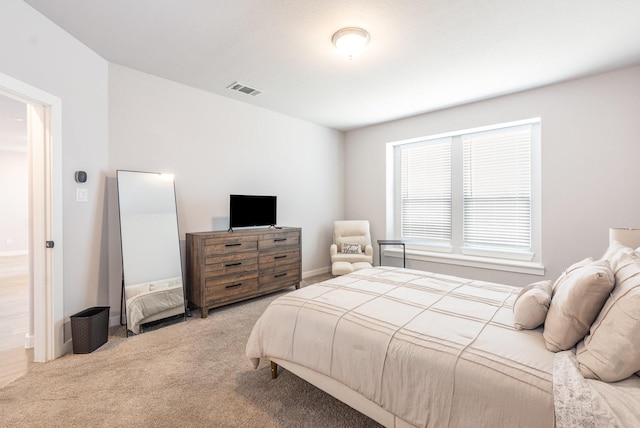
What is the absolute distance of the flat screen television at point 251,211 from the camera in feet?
12.1

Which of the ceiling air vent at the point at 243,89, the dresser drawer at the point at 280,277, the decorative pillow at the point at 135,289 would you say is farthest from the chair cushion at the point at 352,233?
the decorative pillow at the point at 135,289

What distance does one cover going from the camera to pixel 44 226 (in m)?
2.31

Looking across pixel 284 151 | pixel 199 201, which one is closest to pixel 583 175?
pixel 284 151

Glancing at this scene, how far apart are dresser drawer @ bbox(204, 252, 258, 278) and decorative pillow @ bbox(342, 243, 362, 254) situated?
1660 millimetres

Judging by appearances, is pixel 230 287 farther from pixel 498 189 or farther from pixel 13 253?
pixel 13 253

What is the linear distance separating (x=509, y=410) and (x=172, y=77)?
409 centimetres

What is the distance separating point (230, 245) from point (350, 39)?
8.42 feet

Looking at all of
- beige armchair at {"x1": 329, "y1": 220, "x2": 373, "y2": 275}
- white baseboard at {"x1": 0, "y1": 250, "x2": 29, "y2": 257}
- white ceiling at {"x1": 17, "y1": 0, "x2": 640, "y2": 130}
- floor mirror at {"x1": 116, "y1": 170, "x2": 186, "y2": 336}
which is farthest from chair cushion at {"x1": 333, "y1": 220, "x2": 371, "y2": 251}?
white baseboard at {"x1": 0, "y1": 250, "x2": 29, "y2": 257}

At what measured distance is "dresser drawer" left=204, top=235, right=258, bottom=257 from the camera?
322 centimetres

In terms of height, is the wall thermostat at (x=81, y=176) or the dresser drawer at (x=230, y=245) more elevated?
the wall thermostat at (x=81, y=176)

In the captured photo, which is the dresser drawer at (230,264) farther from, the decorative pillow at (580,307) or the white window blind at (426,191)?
the decorative pillow at (580,307)

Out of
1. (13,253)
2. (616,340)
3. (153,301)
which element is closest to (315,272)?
(153,301)

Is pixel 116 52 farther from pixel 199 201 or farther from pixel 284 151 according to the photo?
pixel 284 151

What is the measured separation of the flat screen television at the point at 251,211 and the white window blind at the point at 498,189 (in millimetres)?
3048
